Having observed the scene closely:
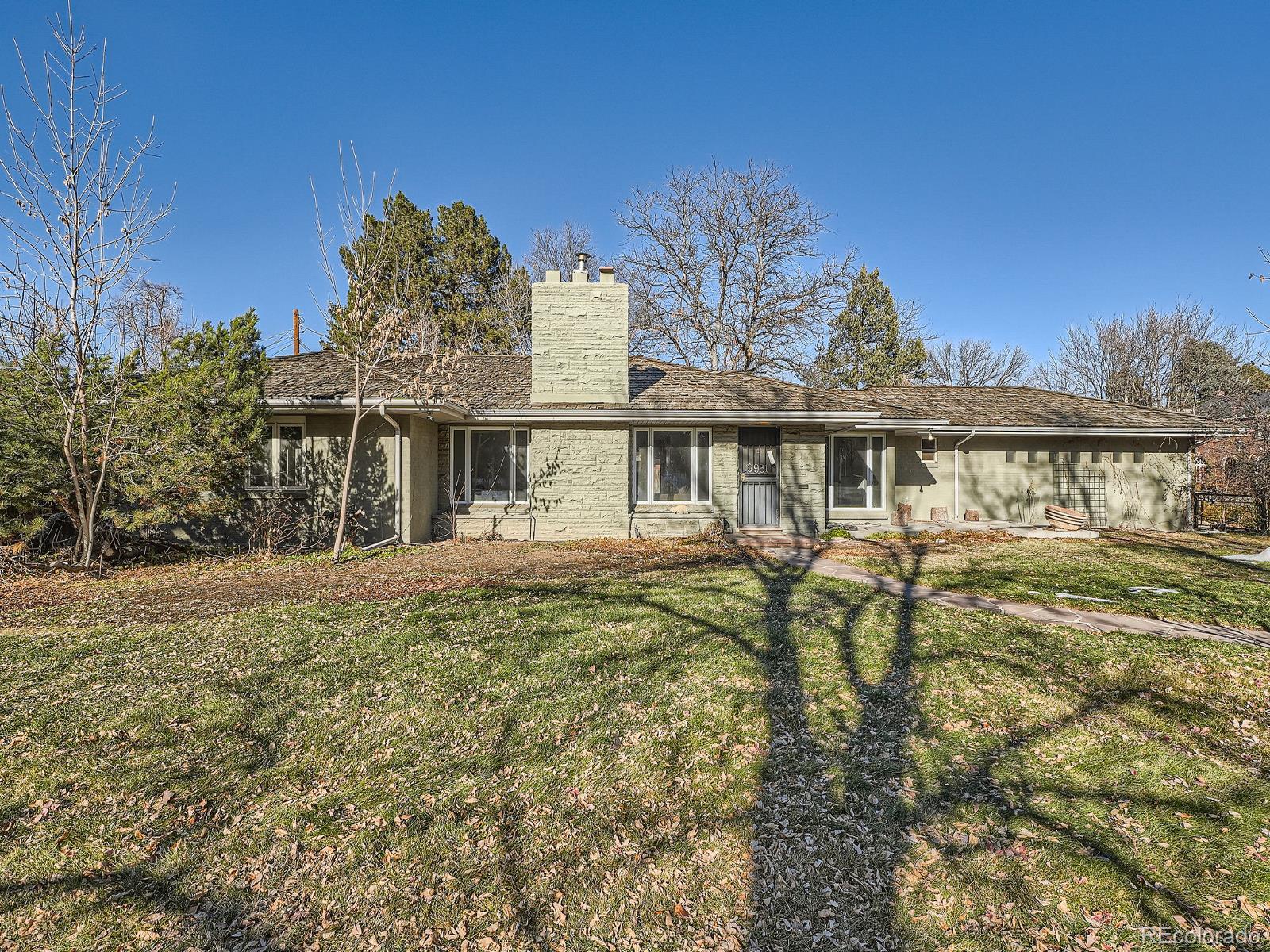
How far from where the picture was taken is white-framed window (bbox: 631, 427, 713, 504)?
12.3 meters

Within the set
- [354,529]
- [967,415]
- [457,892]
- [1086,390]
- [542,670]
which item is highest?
[1086,390]

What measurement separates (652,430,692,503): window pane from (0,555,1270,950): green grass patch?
264 inches

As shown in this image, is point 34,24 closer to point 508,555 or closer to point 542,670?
point 508,555

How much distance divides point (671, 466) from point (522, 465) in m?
3.07

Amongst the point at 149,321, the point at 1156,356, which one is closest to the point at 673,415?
the point at 149,321

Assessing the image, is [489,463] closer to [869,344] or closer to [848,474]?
[848,474]

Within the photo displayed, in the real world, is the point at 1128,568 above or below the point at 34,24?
below

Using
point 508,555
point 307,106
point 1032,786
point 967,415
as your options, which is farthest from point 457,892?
point 967,415

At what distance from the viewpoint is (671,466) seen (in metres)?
12.3

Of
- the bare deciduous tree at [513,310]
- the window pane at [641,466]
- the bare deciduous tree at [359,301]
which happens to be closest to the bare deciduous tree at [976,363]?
the bare deciduous tree at [513,310]

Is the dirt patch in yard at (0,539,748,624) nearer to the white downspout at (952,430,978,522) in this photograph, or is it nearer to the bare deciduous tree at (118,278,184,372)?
the bare deciduous tree at (118,278,184,372)

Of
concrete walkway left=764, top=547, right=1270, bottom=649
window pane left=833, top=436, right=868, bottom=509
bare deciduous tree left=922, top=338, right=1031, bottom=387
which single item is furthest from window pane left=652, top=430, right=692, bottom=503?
bare deciduous tree left=922, top=338, right=1031, bottom=387

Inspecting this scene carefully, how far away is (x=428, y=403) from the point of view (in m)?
10.1

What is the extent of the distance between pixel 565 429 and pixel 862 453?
22.4 ft
